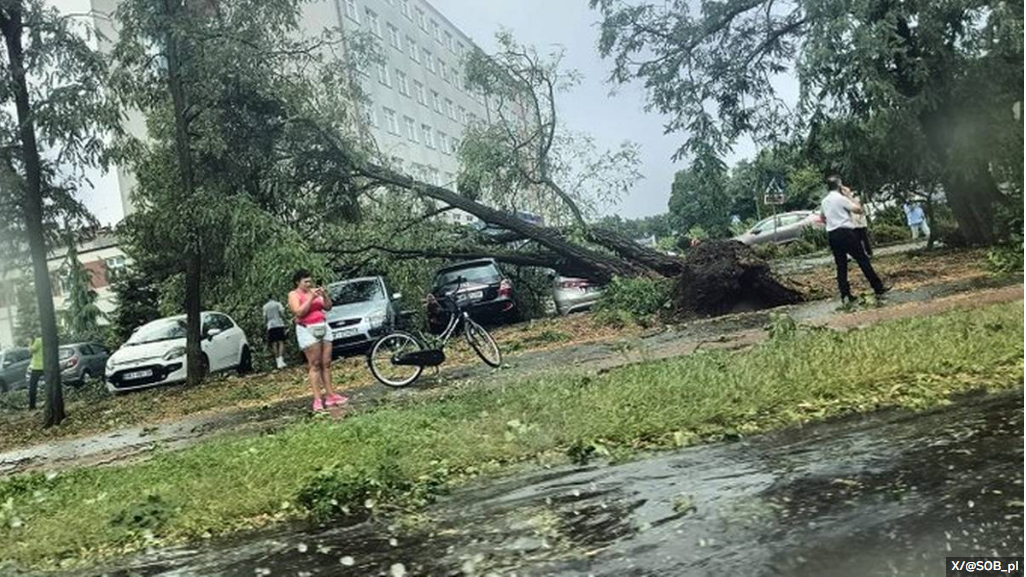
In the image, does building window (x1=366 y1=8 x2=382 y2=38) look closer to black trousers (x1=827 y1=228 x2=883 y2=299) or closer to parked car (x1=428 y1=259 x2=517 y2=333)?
parked car (x1=428 y1=259 x2=517 y2=333)

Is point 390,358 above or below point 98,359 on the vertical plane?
below

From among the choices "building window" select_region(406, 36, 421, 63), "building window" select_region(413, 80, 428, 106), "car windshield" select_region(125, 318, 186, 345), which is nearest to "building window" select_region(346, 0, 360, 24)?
"building window" select_region(413, 80, 428, 106)

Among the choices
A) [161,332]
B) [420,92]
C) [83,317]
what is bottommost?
[161,332]

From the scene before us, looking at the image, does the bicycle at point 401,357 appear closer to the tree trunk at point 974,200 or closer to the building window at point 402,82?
the tree trunk at point 974,200

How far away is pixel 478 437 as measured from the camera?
259 inches

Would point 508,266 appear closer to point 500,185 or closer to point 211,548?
point 500,185

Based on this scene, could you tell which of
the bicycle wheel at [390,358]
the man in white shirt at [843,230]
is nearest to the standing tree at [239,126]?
the bicycle wheel at [390,358]

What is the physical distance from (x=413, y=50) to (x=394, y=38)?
3353 mm

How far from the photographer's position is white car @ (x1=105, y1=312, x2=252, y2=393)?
1802cm

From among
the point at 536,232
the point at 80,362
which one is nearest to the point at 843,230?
the point at 536,232

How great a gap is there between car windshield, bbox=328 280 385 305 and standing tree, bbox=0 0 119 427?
6.07m

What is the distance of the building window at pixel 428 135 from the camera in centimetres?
6338

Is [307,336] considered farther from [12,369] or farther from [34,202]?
[12,369]

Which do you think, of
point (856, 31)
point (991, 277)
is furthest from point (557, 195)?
point (991, 277)
